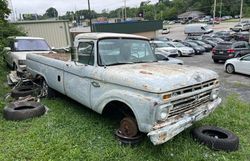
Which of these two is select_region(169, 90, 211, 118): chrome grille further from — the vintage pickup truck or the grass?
the grass

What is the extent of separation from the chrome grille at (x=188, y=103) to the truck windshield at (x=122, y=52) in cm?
161

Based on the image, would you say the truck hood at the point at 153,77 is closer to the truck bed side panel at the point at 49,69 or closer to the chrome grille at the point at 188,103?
the chrome grille at the point at 188,103

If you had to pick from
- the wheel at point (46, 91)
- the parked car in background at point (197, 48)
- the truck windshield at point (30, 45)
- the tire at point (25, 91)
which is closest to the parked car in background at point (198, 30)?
the parked car in background at point (197, 48)

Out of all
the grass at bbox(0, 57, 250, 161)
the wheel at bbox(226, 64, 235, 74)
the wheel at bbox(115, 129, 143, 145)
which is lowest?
the wheel at bbox(226, 64, 235, 74)

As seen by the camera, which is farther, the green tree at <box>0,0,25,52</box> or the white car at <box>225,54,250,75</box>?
the white car at <box>225,54,250,75</box>

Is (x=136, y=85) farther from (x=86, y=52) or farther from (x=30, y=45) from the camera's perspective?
(x=30, y=45)

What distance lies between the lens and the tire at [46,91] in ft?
25.1

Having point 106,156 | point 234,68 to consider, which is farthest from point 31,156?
point 234,68

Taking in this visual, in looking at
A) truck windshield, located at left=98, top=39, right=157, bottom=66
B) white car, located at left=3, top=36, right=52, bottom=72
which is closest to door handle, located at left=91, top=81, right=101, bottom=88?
truck windshield, located at left=98, top=39, right=157, bottom=66

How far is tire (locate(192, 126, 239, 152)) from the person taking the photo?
4.64 meters

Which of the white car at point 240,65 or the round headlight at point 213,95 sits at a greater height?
the round headlight at point 213,95

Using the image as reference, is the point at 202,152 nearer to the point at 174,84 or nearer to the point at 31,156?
the point at 174,84

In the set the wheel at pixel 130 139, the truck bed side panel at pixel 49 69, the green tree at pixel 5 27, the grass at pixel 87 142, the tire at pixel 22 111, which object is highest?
the green tree at pixel 5 27

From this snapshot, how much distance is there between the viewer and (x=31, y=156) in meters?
4.36
